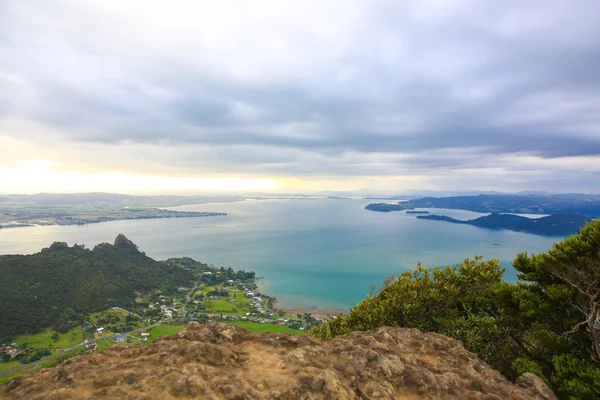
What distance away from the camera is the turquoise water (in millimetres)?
68062

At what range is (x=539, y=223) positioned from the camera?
5458 inches

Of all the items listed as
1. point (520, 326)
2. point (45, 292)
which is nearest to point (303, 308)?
point (45, 292)

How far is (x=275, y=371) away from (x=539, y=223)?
174111 millimetres

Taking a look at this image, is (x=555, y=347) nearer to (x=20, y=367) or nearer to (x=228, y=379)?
(x=228, y=379)

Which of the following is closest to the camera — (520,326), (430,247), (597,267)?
(597,267)

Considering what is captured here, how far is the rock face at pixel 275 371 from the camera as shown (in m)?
4.47

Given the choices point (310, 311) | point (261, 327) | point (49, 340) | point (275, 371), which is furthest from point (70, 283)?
point (275, 371)

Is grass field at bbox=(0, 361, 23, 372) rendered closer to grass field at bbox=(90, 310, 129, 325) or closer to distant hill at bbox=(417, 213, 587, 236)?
grass field at bbox=(90, 310, 129, 325)

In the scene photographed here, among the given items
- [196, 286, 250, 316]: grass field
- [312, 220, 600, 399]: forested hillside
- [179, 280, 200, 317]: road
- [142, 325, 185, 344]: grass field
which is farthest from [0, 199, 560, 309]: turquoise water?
[312, 220, 600, 399]: forested hillside

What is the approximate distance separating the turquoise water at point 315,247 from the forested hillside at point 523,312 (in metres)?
42.6

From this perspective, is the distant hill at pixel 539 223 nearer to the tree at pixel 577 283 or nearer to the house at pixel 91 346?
the tree at pixel 577 283

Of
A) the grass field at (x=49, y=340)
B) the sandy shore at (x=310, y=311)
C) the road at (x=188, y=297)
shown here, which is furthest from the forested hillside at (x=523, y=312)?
the road at (x=188, y=297)

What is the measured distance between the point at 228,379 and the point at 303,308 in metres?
50.3

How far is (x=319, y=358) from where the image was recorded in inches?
235
